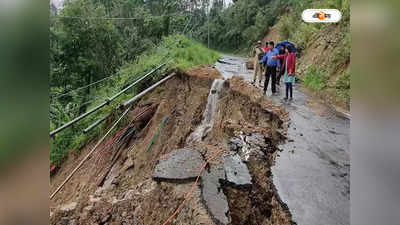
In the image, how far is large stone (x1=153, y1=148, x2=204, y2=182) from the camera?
1.80 m

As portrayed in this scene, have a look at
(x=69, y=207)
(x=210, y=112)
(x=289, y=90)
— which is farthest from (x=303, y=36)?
(x=69, y=207)

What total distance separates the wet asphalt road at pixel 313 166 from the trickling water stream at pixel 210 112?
11 centimetres

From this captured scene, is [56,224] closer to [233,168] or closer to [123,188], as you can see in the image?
[123,188]

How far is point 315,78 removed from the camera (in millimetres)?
1968

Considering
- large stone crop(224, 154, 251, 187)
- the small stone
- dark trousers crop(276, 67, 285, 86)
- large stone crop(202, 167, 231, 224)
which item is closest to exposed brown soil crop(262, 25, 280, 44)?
dark trousers crop(276, 67, 285, 86)

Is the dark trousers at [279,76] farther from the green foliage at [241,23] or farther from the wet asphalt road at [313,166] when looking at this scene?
the green foliage at [241,23]

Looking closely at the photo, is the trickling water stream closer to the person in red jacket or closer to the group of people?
the group of people

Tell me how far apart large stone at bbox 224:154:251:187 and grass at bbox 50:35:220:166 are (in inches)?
29.3

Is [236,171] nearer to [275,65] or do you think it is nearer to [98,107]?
[275,65]

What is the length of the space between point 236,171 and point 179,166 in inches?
15.7
